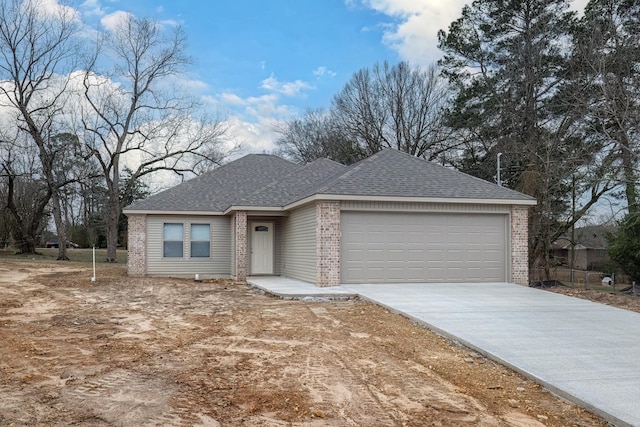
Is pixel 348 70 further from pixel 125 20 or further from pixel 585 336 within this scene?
pixel 585 336

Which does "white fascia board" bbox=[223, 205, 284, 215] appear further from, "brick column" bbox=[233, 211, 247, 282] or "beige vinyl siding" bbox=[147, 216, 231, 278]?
"beige vinyl siding" bbox=[147, 216, 231, 278]

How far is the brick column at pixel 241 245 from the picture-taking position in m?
16.5

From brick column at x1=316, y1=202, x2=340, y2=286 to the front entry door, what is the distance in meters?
5.19

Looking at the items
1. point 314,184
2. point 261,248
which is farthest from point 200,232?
point 314,184

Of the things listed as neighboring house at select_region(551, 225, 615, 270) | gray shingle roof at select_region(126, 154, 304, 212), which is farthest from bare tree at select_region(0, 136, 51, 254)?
neighboring house at select_region(551, 225, 615, 270)

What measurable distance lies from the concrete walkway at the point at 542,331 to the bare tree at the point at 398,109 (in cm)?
1928

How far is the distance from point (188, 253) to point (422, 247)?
866cm

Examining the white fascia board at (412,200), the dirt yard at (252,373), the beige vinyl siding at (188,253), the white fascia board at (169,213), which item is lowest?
the dirt yard at (252,373)

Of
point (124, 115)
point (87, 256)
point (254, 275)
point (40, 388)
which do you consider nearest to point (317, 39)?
point (254, 275)

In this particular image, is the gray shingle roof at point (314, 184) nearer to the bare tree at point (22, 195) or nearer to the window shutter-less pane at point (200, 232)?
the window shutter-less pane at point (200, 232)

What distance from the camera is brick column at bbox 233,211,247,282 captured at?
54.2 feet

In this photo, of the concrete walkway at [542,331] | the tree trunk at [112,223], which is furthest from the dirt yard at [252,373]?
the tree trunk at [112,223]

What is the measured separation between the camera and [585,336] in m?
7.39

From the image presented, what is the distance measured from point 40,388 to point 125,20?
28.3 metres
